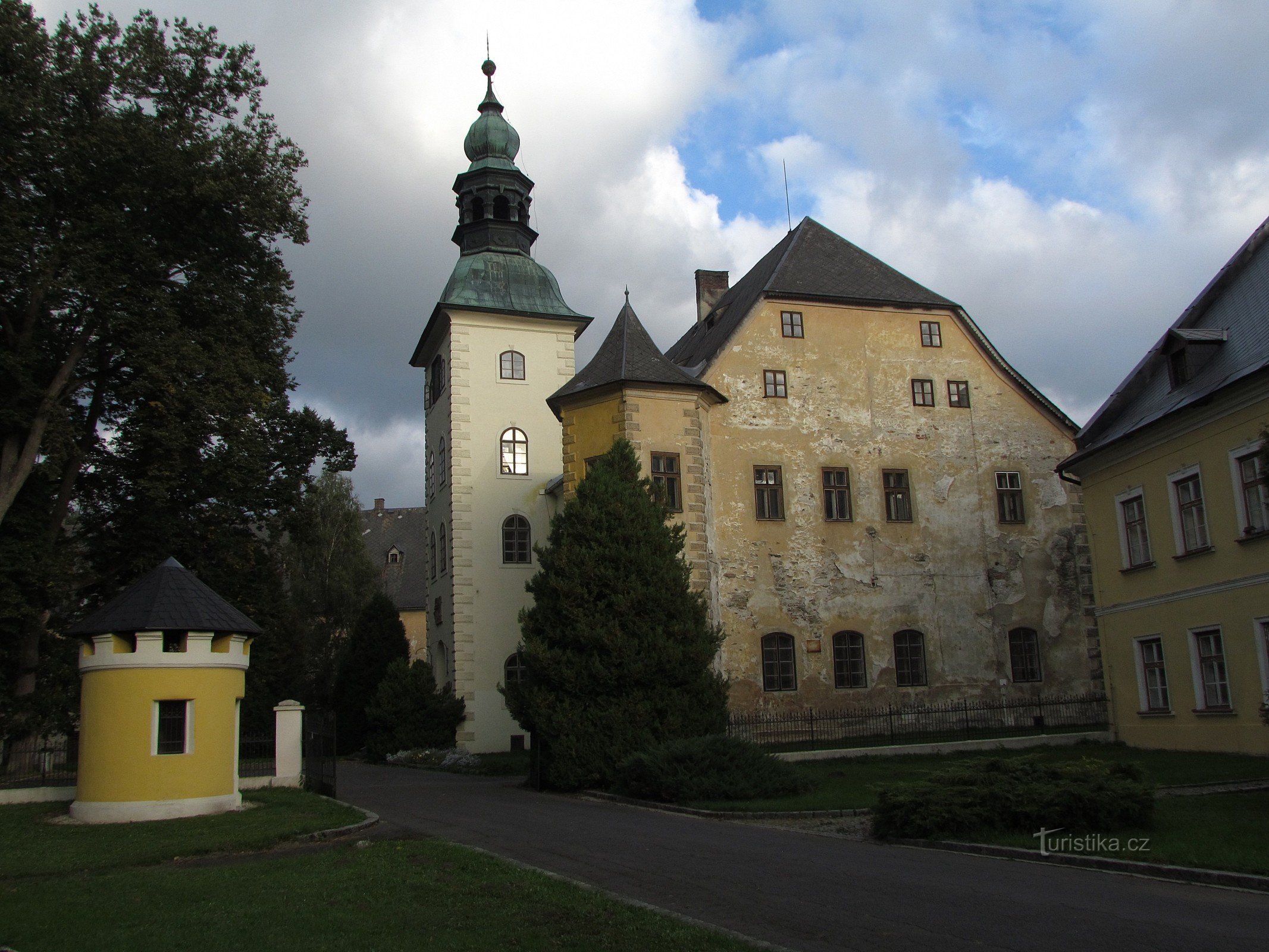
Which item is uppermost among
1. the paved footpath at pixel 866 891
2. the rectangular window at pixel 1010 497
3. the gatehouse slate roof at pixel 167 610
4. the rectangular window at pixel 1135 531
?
the rectangular window at pixel 1010 497

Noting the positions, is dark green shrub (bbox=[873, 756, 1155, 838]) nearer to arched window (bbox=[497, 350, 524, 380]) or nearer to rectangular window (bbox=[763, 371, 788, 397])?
rectangular window (bbox=[763, 371, 788, 397])

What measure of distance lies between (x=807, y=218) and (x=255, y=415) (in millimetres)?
16012

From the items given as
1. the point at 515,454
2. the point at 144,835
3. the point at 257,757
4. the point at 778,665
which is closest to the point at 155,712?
the point at 144,835

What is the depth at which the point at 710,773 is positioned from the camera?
16109 millimetres

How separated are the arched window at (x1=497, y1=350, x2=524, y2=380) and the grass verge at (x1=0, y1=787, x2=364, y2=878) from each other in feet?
66.7


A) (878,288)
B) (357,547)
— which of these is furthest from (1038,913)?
(357,547)

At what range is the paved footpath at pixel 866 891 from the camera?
7.03 m

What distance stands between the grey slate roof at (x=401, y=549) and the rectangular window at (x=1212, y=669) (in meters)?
39.4

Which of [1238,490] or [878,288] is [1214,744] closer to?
[1238,490]

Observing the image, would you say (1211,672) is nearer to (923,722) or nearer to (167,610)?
(923,722)

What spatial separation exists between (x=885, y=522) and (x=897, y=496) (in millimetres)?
793

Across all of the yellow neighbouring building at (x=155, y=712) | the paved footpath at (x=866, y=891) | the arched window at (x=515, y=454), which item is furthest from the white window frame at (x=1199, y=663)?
the arched window at (x=515, y=454)

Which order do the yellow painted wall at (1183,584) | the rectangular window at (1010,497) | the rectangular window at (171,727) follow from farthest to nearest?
the rectangular window at (1010,497), the yellow painted wall at (1183,584), the rectangular window at (171,727)

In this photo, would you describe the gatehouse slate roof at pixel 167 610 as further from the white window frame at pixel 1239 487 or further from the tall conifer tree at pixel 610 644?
the white window frame at pixel 1239 487
